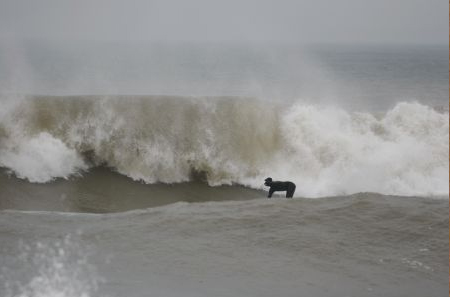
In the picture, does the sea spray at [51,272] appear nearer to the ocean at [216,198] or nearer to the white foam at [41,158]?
the ocean at [216,198]

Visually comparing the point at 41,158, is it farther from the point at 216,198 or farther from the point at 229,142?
the point at 229,142

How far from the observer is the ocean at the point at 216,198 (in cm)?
552

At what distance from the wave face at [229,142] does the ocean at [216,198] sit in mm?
45

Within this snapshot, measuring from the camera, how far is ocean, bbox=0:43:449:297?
5523mm

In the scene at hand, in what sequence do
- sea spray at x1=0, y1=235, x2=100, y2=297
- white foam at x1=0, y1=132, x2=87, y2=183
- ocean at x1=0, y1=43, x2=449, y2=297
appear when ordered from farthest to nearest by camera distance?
white foam at x1=0, y1=132, x2=87, y2=183
ocean at x1=0, y1=43, x2=449, y2=297
sea spray at x1=0, y1=235, x2=100, y2=297

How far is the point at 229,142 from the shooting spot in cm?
1470

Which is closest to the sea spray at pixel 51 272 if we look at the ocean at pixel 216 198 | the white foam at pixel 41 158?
the ocean at pixel 216 198

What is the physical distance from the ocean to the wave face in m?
0.04

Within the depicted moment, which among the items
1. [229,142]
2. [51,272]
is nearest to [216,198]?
[229,142]

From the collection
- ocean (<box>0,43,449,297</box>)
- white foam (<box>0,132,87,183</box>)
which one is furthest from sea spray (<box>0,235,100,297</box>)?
white foam (<box>0,132,87,183</box>)

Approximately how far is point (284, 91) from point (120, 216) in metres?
31.0

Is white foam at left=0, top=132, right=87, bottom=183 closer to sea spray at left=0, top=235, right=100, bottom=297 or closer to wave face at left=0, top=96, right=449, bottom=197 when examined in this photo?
wave face at left=0, top=96, right=449, bottom=197

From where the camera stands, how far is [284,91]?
124 feet

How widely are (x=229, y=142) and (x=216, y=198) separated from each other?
269 centimetres
